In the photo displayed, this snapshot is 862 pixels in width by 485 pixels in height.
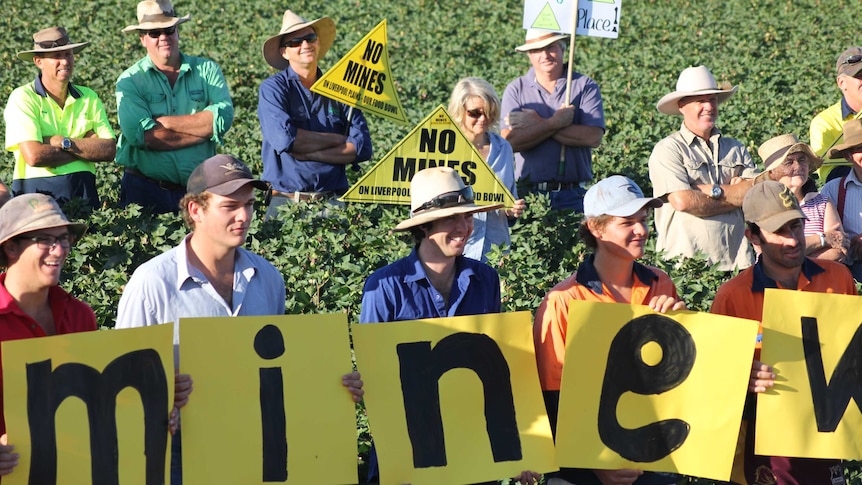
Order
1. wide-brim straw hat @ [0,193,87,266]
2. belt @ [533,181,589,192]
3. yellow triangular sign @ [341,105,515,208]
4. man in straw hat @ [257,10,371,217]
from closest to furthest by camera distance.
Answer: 1. wide-brim straw hat @ [0,193,87,266]
2. yellow triangular sign @ [341,105,515,208]
3. man in straw hat @ [257,10,371,217]
4. belt @ [533,181,589,192]

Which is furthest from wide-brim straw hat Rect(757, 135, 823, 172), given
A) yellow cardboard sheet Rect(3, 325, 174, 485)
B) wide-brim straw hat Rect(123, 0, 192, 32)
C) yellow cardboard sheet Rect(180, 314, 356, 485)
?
yellow cardboard sheet Rect(3, 325, 174, 485)

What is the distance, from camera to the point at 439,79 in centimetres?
1883

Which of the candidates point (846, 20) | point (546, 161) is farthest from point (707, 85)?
Answer: point (846, 20)

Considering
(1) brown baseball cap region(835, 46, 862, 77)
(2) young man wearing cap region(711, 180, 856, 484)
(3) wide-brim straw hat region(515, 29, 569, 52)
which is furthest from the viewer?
(3) wide-brim straw hat region(515, 29, 569, 52)

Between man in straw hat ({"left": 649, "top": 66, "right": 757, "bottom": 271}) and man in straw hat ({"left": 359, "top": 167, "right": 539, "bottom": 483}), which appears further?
man in straw hat ({"left": 649, "top": 66, "right": 757, "bottom": 271})

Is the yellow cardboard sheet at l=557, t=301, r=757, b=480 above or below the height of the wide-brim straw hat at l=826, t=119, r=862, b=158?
below

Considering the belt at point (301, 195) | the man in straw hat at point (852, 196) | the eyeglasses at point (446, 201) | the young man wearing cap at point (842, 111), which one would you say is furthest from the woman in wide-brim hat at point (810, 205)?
the belt at point (301, 195)

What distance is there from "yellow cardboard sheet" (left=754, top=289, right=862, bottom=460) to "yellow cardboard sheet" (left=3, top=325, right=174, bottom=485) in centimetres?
253

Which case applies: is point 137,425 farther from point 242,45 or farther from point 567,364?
point 242,45

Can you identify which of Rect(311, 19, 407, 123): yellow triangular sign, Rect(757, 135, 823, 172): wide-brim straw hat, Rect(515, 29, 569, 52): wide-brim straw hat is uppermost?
Rect(515, 29, 569, 52): wide-brim straw hat

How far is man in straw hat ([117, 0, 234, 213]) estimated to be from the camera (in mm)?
8938

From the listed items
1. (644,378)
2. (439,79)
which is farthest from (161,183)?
(439,79)

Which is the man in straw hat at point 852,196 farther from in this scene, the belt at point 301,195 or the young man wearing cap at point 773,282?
the belt at point 301,195

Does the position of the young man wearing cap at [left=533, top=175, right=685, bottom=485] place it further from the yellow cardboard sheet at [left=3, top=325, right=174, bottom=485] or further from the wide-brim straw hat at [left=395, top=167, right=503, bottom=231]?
the yellow cardboard sheet at [left=3, top=325, right=174, bottom=485]
